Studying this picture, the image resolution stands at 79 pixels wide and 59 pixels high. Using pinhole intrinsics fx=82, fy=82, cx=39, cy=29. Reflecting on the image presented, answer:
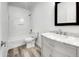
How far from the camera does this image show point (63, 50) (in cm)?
101

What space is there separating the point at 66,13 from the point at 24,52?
0.95 meters

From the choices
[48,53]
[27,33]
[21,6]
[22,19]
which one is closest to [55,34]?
[48,53]

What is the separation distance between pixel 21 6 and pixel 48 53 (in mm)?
Result: 849

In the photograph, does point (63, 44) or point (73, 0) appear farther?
point (73, 0)

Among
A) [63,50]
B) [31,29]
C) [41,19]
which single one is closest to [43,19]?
[41,19]

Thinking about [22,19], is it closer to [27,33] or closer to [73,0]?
[27,33]

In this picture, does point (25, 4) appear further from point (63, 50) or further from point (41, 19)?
point (63, 50)

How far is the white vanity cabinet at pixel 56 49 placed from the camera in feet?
2.97

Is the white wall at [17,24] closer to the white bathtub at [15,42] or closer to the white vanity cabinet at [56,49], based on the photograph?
the white bathtub at [15,42]

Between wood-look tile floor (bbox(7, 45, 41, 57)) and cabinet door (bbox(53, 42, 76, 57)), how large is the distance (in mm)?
306

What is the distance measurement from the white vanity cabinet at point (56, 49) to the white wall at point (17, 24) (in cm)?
34

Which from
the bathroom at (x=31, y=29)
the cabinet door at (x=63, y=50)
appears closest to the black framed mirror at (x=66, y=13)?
the bathroom at (x=31, y=29)

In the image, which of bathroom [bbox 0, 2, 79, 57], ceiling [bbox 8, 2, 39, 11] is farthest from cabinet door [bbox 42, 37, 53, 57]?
ceiling [bbox 8, 2, 39, 11]

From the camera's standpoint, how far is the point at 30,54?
1313mm
